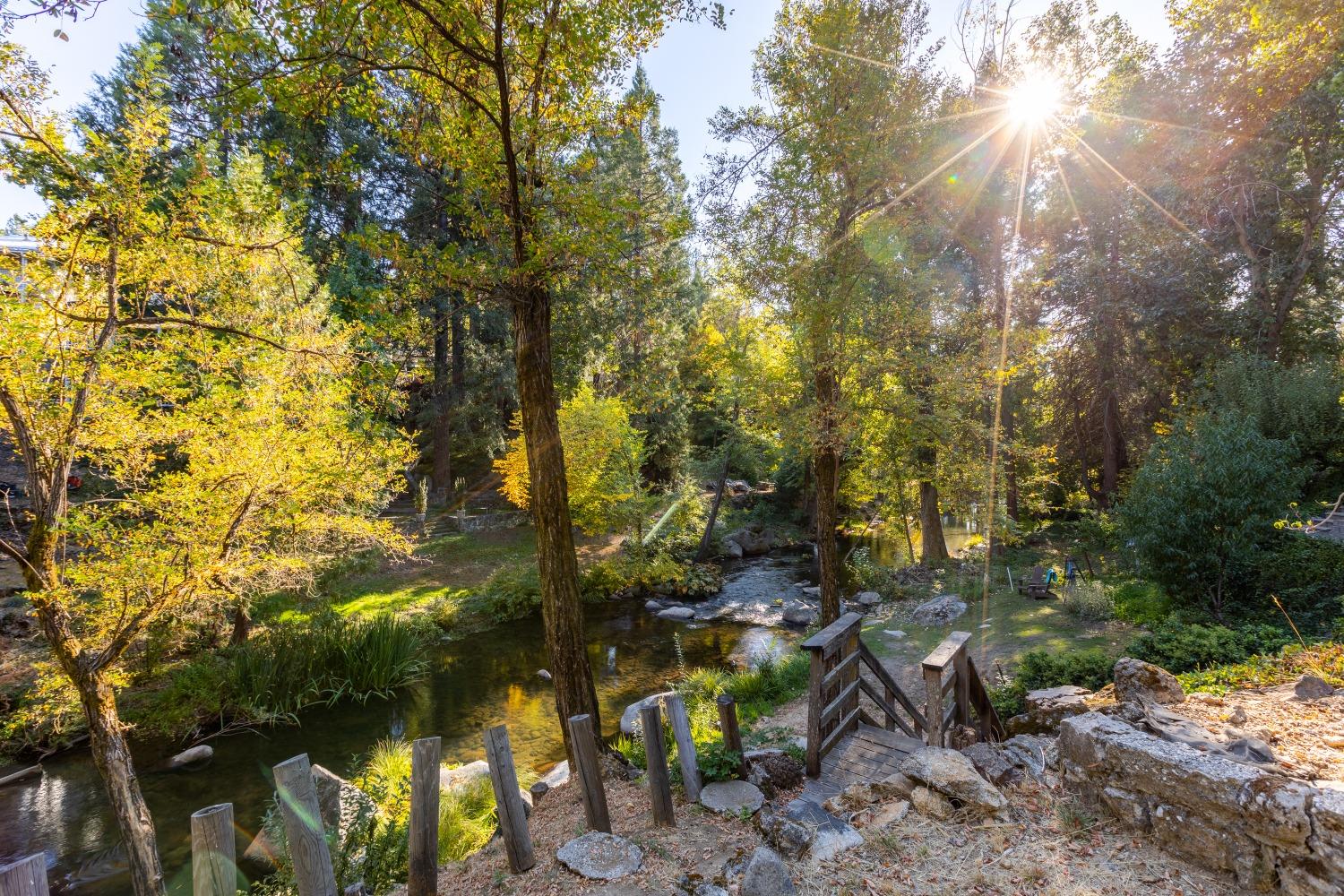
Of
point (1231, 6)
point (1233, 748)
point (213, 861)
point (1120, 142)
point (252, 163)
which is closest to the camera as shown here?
point (213, 861)

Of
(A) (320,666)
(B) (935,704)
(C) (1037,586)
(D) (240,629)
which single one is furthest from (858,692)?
(D) (240,629)

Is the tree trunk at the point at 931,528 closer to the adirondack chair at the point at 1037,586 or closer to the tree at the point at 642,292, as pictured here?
the adirondack chair at the point at 1037,586

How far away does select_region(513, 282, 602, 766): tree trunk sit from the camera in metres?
5.83

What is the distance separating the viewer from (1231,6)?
6746 millimetres

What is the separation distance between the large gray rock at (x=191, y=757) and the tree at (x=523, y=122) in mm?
7112

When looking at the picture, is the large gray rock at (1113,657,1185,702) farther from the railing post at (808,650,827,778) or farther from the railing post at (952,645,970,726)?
the railing post at (808,650,827,778)

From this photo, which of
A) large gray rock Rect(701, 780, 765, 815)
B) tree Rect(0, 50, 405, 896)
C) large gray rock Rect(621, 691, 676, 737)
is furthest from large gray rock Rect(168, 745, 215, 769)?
large gray rock Rect(701, 780, 765, 815)

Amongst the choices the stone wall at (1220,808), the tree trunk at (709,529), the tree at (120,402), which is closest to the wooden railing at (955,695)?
the stone wall at (1220,808)

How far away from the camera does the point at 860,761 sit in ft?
16.3

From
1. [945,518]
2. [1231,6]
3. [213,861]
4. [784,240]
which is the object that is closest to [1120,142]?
[1231,6]

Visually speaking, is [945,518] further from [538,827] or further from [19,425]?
[19,425]

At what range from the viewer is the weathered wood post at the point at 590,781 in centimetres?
394

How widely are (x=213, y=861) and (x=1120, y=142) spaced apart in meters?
23.4

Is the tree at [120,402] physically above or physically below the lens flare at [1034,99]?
below
